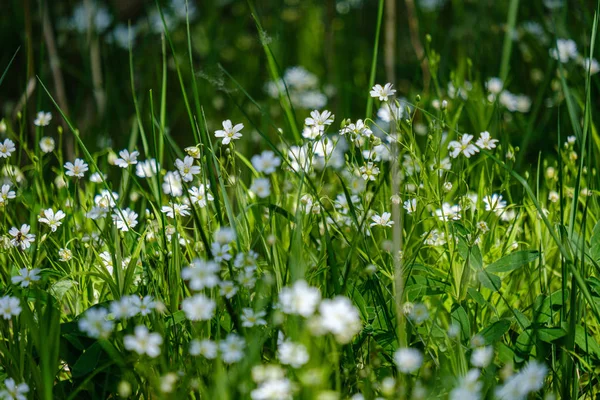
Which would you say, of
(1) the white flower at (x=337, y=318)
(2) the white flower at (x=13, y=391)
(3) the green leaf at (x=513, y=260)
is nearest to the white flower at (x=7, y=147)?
(2) the white flower at (x=13, y=391)

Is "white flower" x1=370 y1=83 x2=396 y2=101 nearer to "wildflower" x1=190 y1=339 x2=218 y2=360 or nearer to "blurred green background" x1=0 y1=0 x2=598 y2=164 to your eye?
"blurred green background" x1=0 y1=0 x2=598 y2=164

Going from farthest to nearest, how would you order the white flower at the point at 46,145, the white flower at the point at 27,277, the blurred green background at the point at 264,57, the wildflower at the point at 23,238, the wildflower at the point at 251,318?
the blurred green background at the point at 264,57 < the white flower at the point at 46,145 < the wildflower at the point at 23,238 < the white flower at the point at 27,277 < the wildflower at the point at 251,318

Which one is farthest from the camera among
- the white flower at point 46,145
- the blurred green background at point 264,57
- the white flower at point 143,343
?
the blurred green background at point 264,57

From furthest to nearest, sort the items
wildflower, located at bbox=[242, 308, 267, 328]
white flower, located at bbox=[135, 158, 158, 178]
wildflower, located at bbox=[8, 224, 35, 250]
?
white flower, located at bbox=[135, 158, 158, 178]
wildflower, located at bbox=[8, 224, 35, 250]
wildflower, located at bbox=[242, 308, 267, 328]

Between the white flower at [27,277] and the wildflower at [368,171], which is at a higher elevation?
the wildflower at [368,171]

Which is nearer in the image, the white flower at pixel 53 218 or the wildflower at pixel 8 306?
the wildflower at pixel 8 306

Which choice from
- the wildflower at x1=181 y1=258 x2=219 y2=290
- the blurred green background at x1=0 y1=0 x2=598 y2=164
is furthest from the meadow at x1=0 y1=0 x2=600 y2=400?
the blurred green background at x1=0 y1=0 x2=598 y2=164

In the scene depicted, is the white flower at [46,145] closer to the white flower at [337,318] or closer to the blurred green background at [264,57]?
the blurred green background at [264,57]

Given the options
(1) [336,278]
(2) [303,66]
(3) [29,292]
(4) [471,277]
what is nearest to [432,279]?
(4) [471,277]
